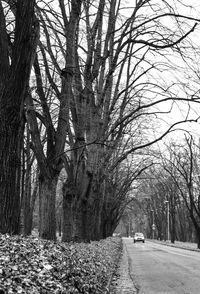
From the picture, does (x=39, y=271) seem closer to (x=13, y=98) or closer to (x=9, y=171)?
(x=9, y=171)

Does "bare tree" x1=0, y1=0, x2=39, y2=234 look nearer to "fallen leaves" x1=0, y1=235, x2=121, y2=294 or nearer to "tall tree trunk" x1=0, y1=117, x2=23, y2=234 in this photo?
"tall tree trunk" x1=0, y1=117, x2=23, y2=234

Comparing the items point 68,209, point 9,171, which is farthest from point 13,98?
point 68,209

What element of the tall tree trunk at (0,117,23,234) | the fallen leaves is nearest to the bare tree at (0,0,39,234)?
the tall tree trunk at (0,117,23,234)

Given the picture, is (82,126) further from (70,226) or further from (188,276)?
(188,276)

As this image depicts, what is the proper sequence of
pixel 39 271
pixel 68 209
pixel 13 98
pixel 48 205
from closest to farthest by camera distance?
pixel 39 271, pixel 13 98, pixel 48 205, pixel 68 209

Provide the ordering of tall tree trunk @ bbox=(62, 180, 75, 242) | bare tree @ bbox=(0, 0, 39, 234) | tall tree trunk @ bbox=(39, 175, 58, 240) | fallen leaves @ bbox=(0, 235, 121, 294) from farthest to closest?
tall tree trunk @ bbox=(62, 180, 75, 242) < tall tree trunk @ bbox=(39, 175, 58, 240) < bare tree @ bbox=(0, 0, 39, 234) < fallen leaves @ bbox=(0, 235, 121, 294)

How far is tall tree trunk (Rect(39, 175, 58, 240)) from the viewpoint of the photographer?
1141 centimetres

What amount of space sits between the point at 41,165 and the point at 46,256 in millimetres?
5014

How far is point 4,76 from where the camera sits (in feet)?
23.8

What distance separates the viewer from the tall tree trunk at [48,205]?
37.4 ft

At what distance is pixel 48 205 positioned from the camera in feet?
37.6

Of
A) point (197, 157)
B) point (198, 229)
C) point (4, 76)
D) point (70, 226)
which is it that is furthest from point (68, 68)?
point (197, 157)

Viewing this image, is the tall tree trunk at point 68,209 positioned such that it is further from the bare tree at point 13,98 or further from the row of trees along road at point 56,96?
the bare tree at point 13,98

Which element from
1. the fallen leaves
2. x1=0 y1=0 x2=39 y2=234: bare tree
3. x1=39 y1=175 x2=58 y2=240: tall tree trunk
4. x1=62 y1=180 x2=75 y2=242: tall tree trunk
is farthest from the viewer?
x1=62 y1=180 x2=75 y2=242: tall tree trunk
